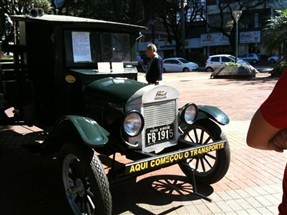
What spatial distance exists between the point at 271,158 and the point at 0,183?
4.10 metres

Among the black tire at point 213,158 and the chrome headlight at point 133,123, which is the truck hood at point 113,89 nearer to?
the chrome headlight at point 133,123

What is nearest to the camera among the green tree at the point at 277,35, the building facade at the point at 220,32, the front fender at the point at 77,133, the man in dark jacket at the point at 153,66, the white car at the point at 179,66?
the front fender at the point at 77,133

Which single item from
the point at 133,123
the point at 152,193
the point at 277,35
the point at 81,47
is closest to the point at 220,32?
the point at 277,35

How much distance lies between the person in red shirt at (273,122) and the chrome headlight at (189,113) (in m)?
2.86

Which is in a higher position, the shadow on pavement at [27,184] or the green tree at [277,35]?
the green tree at [277,35]

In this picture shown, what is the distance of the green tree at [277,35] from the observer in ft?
67.1

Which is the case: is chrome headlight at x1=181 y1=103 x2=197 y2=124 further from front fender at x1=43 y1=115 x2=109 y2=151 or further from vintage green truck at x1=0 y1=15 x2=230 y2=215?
front fender at x1=43 y1=115 x2=109 y2=151

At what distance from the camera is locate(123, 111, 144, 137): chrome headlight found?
3978 mm

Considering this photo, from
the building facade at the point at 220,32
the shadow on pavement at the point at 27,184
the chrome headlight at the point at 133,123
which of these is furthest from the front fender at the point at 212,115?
the building facade at the point at 220,32

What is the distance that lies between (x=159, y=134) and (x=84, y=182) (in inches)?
43.6

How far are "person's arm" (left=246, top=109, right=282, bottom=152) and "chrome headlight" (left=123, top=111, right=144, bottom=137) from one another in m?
2.29

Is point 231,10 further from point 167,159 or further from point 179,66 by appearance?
point 167,159

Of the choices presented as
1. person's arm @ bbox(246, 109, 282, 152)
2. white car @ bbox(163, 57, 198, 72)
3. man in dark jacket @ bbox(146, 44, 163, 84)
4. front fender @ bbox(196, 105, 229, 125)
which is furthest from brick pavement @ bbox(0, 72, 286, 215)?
white car @ bbox(163, 57, 198, 72)

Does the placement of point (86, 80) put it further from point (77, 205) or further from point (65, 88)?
point (77, 205)
